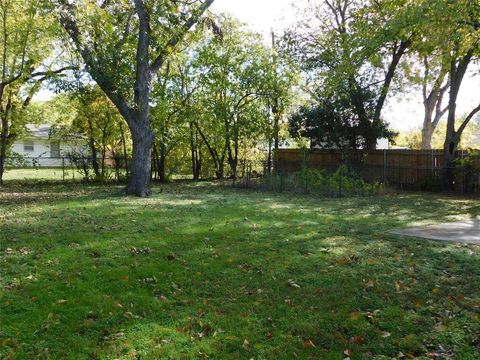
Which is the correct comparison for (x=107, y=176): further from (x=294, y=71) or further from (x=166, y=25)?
(x=294, y=71)

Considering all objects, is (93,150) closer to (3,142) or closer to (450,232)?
(3,142)

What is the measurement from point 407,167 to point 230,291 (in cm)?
1603

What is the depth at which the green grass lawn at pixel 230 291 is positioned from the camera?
12.6 ft

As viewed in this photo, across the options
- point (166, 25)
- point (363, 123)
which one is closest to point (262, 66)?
point (363, 123)

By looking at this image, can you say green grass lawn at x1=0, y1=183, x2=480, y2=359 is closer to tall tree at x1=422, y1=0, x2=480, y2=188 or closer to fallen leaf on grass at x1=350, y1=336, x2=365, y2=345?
fallen leaf on grass at x1=350, y1=336, x2=365, y2=345

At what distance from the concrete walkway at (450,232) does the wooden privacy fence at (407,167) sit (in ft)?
28.1

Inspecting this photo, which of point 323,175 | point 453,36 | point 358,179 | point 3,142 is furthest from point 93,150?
point 453,36

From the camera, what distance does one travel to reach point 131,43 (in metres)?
14.7

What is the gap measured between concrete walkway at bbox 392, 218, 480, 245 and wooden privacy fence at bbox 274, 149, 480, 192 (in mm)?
8550

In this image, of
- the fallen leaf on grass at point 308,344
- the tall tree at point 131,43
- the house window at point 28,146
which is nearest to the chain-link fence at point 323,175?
the tall tree at point 131,43

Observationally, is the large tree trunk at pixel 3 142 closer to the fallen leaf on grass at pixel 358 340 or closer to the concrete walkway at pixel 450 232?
the concrete walkway at pixel 450 232

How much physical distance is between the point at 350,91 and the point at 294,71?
5090mm

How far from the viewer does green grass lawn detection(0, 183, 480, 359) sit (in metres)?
3.83

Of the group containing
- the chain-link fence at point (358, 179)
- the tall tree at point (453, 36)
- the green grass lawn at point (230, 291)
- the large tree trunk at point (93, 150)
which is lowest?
the green grass lawn at point (230, 291)
